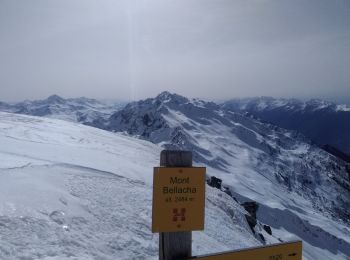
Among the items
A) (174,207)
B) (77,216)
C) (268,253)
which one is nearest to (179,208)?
(174,207)

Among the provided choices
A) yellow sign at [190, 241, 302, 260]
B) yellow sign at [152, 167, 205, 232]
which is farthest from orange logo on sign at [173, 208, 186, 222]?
yellow sign at [190, 241, 302, 260]

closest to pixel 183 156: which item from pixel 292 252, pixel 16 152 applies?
pixel 292 252

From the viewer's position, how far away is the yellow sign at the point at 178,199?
349cm

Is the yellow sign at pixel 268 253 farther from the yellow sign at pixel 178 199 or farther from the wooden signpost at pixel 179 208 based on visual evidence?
the yellow sign at pixel 178 199

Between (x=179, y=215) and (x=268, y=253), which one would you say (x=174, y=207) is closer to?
(x=179, y=215)

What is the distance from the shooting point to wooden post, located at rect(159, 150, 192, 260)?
11.7ft

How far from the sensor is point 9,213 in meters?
8.62

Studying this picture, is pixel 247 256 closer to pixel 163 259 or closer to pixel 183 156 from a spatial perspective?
pixel 163 259

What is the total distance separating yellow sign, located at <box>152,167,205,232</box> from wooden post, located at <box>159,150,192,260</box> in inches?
2.6

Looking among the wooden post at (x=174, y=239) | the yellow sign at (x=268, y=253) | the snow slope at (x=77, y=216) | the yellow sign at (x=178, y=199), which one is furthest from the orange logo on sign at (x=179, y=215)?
the snow slope at (x=77, y=216)

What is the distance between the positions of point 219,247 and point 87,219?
3593 millimetres

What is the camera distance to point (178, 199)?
3533 mm

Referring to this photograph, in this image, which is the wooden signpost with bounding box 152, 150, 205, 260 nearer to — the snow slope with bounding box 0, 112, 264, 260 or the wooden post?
the wooden post

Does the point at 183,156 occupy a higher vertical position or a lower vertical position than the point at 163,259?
higher
